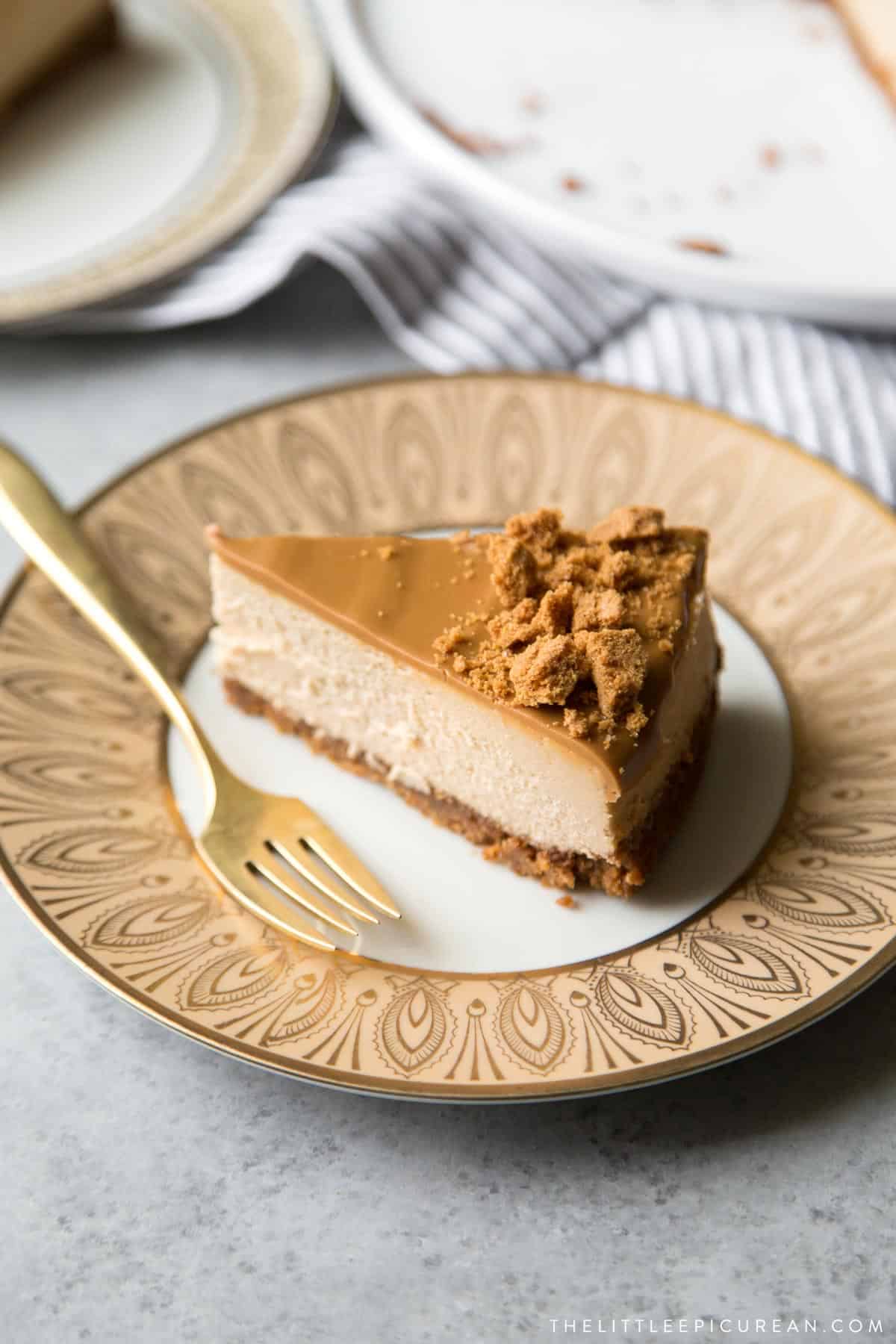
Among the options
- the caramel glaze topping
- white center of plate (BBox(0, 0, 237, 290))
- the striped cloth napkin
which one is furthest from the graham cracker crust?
white center of plate (BBox(0, 0, 237, 290))

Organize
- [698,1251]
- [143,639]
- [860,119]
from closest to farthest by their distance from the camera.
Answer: [698,1251]
[143,639]
[860,119]

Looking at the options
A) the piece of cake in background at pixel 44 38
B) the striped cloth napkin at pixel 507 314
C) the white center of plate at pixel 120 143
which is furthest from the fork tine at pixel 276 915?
the piece of cake in background at pixel 44 38

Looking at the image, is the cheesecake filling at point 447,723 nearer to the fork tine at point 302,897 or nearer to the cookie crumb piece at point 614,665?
the cookie crumb piece at point 614,665

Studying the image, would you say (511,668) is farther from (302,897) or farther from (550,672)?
(302,897)

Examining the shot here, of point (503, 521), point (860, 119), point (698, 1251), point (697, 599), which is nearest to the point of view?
point (698, 1251)

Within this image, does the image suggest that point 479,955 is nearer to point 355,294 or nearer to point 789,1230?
point 789,1230

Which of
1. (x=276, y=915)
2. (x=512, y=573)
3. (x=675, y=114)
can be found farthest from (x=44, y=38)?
(x=276, y=915)

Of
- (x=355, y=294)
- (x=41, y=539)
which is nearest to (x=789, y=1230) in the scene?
(x=41, y=539)
